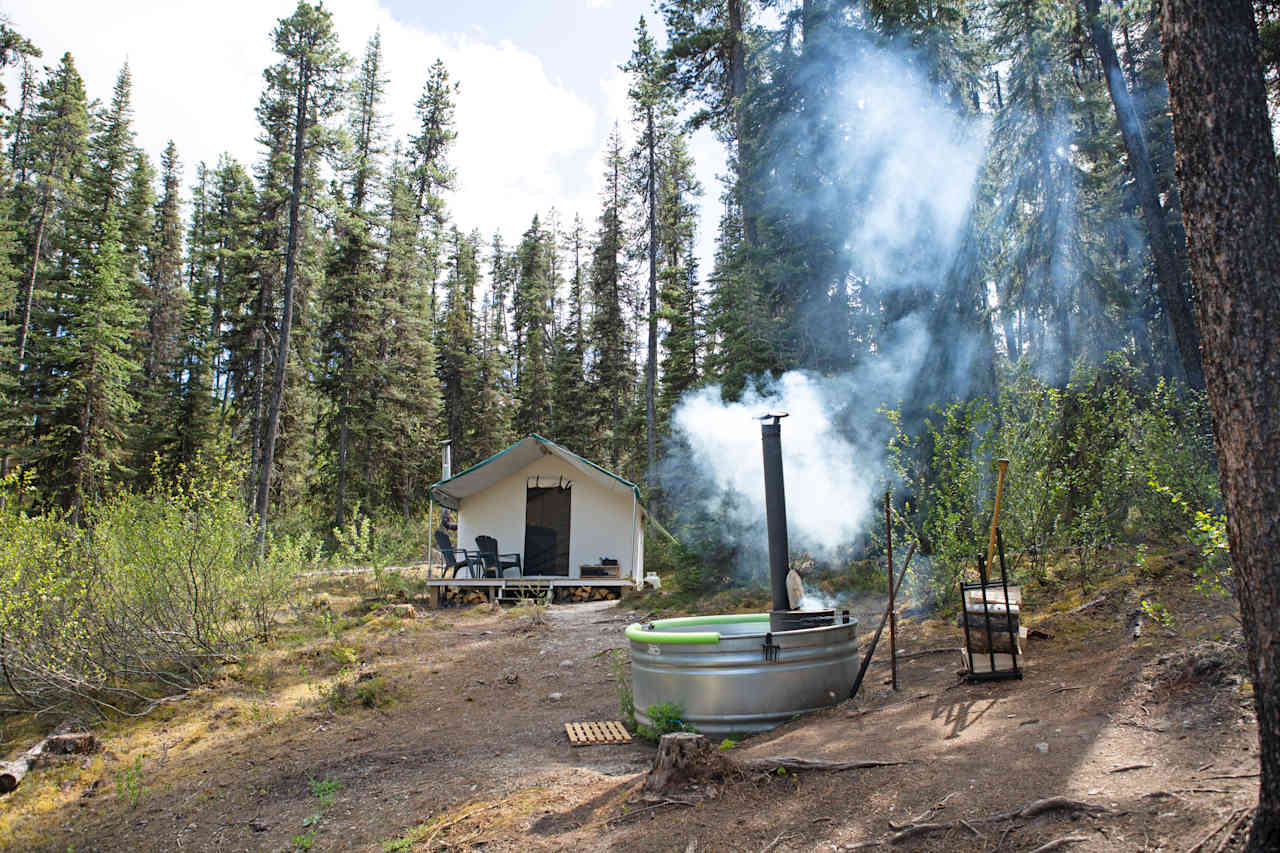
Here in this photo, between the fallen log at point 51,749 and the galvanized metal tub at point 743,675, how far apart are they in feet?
14.7

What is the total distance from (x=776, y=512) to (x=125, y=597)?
6.09 m

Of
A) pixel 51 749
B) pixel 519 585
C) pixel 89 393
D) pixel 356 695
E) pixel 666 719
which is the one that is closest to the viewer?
pixel 666 719

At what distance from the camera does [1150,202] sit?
984cm

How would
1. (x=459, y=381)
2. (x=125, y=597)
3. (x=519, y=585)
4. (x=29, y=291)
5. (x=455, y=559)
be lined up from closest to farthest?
(x=125, y=597), (x=455, y=559), (x=519, y=585), (x=29, y=291), (x=459, y=381)

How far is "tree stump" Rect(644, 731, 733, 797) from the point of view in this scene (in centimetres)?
382

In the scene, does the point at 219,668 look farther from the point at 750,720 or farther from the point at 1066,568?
the point at 1066,568

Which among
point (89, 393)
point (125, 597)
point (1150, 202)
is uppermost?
point (1150, 202)

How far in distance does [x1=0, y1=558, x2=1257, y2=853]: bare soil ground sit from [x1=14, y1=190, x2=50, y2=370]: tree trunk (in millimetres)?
17963

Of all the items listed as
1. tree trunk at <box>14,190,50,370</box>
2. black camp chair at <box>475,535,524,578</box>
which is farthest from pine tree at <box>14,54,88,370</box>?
black camp chair at <box>475,535,524,578</box>

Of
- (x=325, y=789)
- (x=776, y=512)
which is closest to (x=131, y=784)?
(x=325, y=789)

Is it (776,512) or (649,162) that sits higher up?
(649,162)

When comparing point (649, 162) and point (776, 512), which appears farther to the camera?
point (649, 162)

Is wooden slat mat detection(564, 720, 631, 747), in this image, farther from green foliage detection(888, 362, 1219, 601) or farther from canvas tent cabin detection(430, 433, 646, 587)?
canvas tent cabin detection(430, 433, 646, 587)

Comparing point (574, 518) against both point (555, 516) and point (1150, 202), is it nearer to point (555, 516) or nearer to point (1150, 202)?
point (555, 516)
